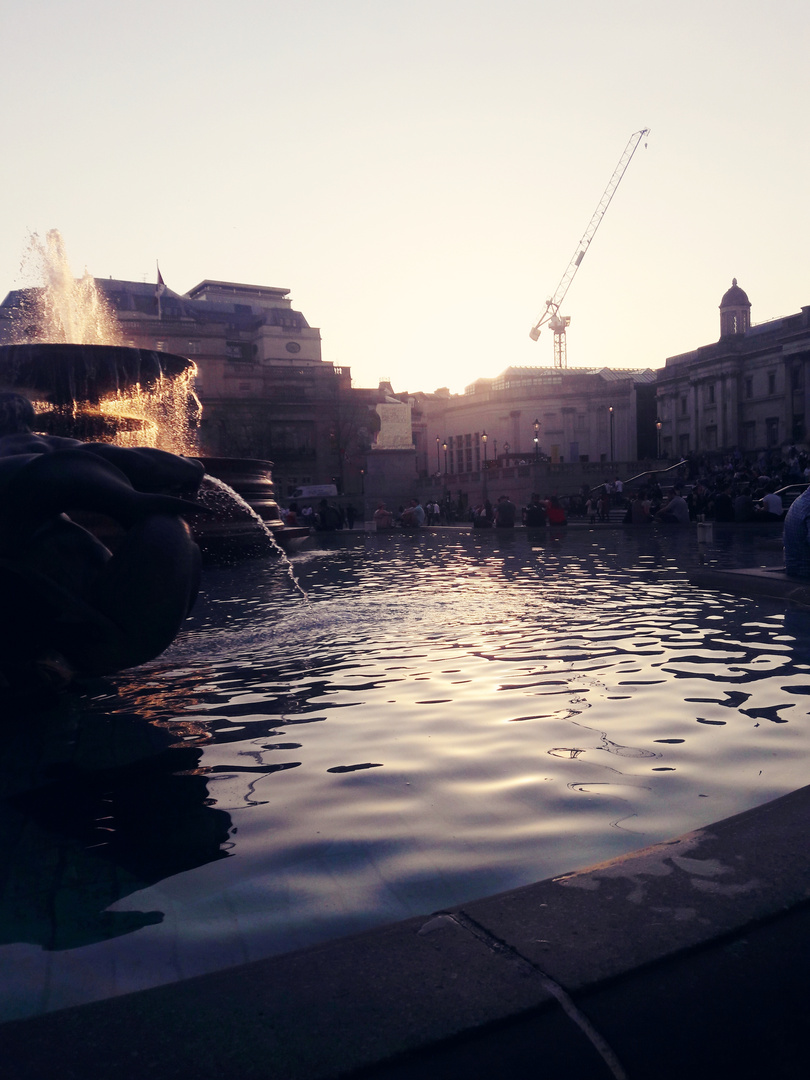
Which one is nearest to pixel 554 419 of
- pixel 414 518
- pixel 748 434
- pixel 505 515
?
pixel 748 434

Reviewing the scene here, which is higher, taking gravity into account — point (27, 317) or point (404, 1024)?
point (27, 317)

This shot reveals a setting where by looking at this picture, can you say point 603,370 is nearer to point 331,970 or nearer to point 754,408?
point 754,408

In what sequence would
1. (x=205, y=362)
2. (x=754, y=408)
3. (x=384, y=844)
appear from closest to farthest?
1. (x=384, y=844)
2. (x=205, y=362)
3. (x=754, y=408)

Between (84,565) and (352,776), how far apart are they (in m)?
1.84

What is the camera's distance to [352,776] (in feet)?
10.9

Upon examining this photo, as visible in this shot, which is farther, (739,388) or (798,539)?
(739,388)

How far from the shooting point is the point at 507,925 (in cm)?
184

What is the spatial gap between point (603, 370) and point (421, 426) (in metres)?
18.8

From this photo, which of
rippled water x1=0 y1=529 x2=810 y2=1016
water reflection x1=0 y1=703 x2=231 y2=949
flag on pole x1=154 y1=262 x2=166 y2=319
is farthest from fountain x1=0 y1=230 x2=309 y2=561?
flag on pole x1=154 y1=262 x2=166 y2=319

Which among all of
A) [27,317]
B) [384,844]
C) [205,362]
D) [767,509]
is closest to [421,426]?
[205,362]

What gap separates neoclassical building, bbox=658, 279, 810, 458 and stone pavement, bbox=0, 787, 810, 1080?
63072mm

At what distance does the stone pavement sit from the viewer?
1.46 metres

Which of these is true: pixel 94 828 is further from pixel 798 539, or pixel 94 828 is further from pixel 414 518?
pixel 414 518

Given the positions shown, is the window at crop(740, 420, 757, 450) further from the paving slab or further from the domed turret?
the paving slab
